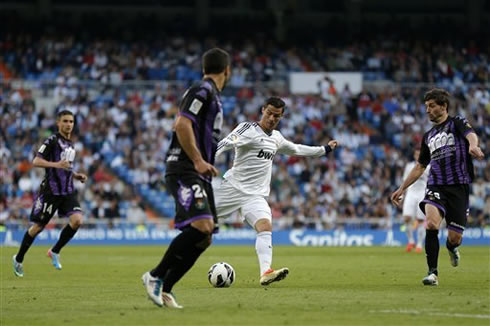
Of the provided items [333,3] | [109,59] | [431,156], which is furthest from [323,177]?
[431,156]

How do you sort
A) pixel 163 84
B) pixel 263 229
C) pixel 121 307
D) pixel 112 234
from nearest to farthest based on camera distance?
pixel 121 307
pixel 263 229
pixel 112 234
pixel 163 84

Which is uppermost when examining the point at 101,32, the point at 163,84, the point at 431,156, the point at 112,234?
the point at 101,32

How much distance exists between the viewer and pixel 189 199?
9.56 metres

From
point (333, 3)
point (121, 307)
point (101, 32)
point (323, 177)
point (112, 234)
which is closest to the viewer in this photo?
point (121, 307)

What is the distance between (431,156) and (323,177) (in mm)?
24974

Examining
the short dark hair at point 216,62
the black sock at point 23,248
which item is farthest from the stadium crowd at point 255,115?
the short dark hair at point 216,62

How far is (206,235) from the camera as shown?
960 centimetres

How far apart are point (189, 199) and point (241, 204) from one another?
4697 millimetres

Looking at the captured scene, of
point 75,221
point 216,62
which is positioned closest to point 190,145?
point 216,62

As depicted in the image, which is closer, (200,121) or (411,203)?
(200,121)

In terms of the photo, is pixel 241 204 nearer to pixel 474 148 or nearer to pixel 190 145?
pixel 474 148

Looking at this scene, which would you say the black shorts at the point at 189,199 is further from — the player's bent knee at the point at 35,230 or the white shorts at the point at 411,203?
the white shorts at the point at 411,203

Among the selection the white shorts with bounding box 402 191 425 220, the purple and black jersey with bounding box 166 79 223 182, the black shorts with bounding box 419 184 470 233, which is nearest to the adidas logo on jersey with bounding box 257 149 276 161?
the black shorts with bounding box 419 184 470 233

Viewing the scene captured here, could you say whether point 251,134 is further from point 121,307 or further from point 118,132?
point 118,132
